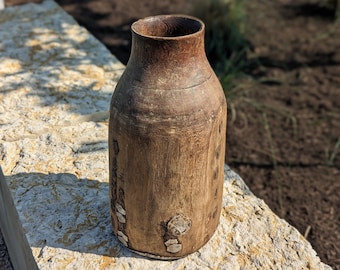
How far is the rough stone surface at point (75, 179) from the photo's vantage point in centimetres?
217

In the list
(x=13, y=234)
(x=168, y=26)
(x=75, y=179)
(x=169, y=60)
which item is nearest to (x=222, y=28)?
(x=75, y=179)

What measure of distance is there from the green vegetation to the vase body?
10.3ft

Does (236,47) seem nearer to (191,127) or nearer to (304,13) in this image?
(304,13)

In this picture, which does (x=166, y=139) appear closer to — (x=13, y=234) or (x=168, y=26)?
(x=168, y=26)

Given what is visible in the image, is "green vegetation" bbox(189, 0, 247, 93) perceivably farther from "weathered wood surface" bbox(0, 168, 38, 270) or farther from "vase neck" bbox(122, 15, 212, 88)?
"vase neck" bbox(122, 15, 212, 88)

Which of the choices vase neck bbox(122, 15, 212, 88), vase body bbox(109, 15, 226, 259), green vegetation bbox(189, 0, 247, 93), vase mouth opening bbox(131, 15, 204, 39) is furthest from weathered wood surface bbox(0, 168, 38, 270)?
green vegetation bbox(189, 0, 247, 93)

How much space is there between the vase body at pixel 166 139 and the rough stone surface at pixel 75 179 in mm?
182

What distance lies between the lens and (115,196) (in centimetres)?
206

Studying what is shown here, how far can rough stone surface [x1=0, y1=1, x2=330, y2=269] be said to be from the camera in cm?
217

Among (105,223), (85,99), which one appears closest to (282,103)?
(85,99)

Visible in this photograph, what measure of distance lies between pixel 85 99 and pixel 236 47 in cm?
233

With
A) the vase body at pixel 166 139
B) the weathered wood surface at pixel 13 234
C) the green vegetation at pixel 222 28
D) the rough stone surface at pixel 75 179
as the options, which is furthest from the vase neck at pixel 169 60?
the green vegetation at pixel 222 28

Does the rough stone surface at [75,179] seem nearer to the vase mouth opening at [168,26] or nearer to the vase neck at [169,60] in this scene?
the vase neck at [169,60]

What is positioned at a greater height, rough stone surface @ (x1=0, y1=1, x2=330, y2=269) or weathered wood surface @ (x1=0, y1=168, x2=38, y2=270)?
rough stone surface @ (x1=0, y1=1, x2=330, y2=269)
